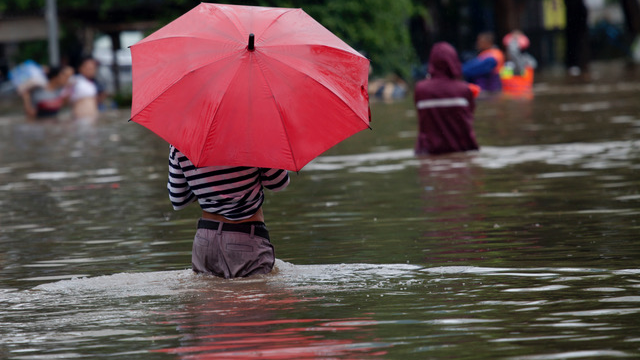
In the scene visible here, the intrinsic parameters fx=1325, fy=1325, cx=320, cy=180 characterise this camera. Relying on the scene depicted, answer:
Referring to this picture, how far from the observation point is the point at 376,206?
11445mm

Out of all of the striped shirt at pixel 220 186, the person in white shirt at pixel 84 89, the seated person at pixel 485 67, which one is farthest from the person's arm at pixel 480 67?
the striped shirt at pixel 220 186

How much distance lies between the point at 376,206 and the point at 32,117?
22.1m

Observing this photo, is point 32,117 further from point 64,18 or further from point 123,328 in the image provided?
point 123,328

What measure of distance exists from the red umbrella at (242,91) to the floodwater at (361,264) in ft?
2.59

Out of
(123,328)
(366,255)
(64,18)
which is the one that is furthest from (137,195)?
(64,18)

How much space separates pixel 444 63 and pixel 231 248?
871 centimetres

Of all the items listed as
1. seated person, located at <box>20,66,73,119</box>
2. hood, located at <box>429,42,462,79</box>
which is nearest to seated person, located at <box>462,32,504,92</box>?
seated person, located at <box>20,66,73,119</box>

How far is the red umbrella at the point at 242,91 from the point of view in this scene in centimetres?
677

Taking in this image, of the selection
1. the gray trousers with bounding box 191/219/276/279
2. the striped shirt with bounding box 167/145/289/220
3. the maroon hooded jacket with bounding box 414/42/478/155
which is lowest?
the maroon hooded jacket with bounding box 414/42/478/155

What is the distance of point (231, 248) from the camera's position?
23.1 ft

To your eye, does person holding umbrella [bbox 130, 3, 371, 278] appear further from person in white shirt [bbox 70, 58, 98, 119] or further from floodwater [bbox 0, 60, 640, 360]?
person in white shirt [bbox 70, 58, 98, 119]

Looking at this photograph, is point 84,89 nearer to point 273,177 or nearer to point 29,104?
point 29,104

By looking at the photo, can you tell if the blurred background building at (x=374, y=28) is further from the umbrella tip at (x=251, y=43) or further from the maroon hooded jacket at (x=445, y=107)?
the umbrella tip at (x=251, y=43)

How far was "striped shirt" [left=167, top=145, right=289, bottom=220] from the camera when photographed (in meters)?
6.94
